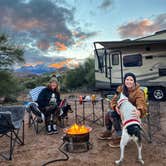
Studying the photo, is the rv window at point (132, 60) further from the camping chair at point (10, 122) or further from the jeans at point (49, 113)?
the camping chair at point (10, 122)

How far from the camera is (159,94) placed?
839cm

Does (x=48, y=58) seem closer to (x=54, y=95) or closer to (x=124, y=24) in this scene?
(x=124, y=24)

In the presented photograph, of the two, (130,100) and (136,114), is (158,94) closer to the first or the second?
(130,100)

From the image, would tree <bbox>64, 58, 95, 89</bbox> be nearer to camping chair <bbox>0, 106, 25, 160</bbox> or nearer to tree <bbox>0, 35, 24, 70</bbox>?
tree <bbox>0, 35, 24, 70</bbox>

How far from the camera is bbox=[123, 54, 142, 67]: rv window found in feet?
28.5

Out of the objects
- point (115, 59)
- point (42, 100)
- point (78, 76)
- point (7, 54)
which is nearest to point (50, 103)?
point (42, 100)

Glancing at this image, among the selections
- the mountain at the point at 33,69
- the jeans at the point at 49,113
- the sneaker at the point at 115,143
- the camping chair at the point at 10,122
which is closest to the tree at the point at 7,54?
the mountain at the point at 33,69

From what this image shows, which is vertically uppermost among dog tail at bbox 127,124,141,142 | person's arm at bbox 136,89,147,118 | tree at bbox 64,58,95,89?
tree at bbox 64,58,95,89

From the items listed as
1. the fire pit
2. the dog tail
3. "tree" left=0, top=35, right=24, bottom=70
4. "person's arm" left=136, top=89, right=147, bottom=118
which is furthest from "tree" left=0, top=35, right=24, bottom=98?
the dog tail

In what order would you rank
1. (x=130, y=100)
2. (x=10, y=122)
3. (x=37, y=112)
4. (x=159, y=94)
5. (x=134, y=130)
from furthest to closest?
(x=159, y=94) → (x=37, y=112) → (x=130, y=100) → (x=10, y=122) → (x=134, y=130)

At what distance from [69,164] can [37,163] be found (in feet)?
1.30

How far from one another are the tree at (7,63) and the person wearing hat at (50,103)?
4.67 meters

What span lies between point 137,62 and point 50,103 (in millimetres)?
4946

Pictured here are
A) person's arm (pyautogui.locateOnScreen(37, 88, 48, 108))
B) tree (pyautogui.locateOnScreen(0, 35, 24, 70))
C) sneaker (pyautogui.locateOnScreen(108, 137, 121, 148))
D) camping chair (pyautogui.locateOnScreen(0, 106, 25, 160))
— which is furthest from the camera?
tree (pyautogui.locateOnScreen(0, 35, 24, 70))
